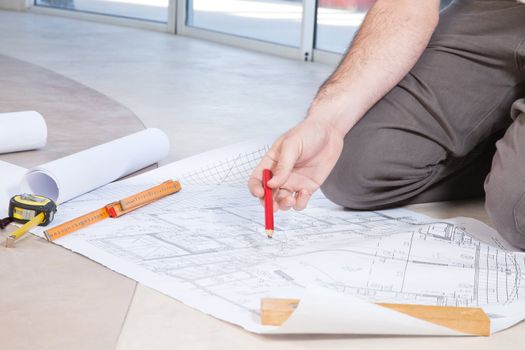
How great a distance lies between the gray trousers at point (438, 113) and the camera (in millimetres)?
1628

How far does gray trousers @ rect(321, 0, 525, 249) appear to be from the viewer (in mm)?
1628

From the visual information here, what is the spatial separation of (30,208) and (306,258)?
0.47 metres

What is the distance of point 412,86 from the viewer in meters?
1.66

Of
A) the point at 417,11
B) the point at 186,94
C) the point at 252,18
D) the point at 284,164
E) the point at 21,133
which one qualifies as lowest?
the point at 252,18

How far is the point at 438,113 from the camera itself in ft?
5.36

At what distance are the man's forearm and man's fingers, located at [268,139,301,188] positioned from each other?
22cm

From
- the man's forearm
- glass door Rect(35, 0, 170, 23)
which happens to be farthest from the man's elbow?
glass door Rect(35, 0, 170, 23)

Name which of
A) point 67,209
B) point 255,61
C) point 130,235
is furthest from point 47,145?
point 255,61

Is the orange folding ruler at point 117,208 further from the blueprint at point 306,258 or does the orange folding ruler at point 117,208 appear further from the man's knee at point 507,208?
the man's knee at point 507,208

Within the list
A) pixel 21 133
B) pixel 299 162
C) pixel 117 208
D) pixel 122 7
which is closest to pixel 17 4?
pixel 122 7

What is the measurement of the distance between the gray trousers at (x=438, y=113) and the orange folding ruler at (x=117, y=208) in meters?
0.31

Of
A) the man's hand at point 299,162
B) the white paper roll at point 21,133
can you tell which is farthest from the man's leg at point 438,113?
the white paper roll at point 21,133

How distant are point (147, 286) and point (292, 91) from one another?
2089 mm

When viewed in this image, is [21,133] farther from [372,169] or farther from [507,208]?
[507,208]
